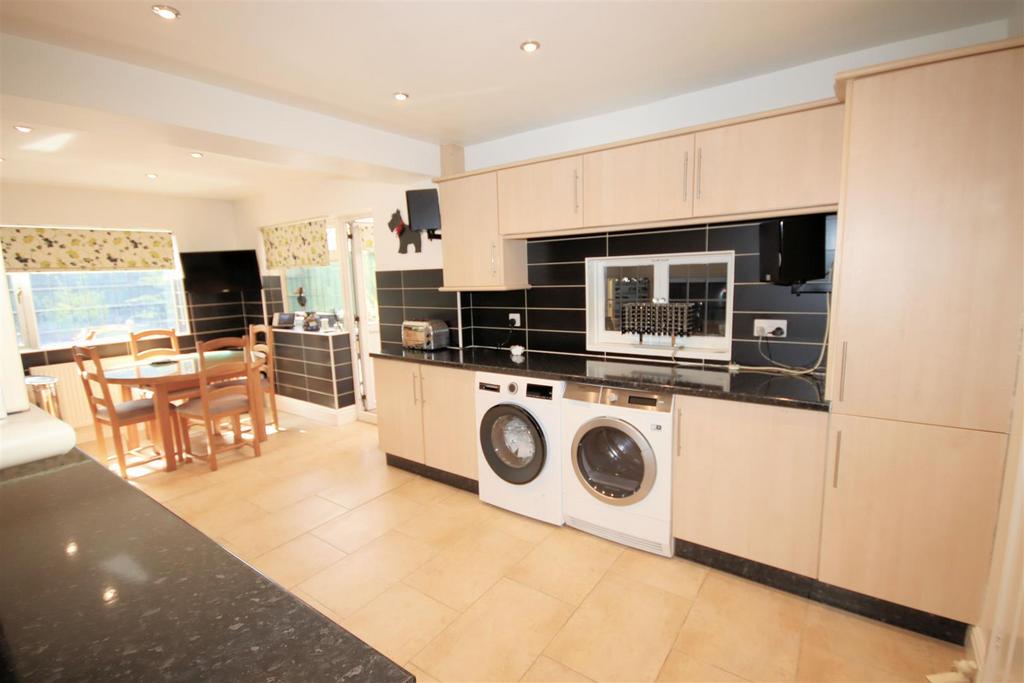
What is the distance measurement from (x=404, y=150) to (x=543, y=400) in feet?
6.48

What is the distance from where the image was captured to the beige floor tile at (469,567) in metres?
2.13

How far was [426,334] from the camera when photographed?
3.44 meters

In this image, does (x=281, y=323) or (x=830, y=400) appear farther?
(x=281, y=323)

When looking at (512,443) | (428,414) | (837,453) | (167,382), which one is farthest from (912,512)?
(167,382)

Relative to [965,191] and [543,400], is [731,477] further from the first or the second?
[965,191]

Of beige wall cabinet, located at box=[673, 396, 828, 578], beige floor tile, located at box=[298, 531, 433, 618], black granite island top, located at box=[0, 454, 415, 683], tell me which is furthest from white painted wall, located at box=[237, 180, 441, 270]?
black granite island top, located at box=[0, 454, 415, 683]

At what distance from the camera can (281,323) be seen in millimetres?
5051

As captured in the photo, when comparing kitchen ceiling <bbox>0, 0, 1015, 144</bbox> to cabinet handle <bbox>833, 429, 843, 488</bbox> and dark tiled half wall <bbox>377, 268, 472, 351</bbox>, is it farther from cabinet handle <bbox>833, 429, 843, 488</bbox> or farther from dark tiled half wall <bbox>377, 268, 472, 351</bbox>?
cabinet handle <bbox>833, 429, 843, 488</bbox>

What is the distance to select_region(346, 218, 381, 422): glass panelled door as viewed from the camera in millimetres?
4504

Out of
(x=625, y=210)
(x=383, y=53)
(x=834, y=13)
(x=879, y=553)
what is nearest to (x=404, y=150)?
(x=383, y=53)

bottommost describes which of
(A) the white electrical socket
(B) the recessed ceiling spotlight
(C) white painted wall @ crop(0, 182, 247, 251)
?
(A) the white electrical socket

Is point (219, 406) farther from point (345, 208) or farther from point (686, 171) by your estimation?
point (686, 171)

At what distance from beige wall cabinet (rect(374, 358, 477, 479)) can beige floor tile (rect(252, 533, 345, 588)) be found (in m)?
0.88

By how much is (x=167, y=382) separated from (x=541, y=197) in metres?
3.05
